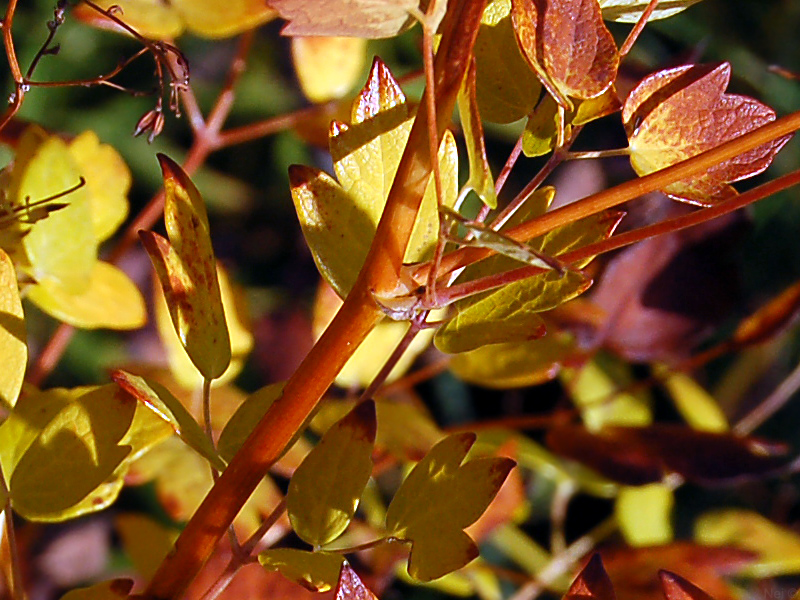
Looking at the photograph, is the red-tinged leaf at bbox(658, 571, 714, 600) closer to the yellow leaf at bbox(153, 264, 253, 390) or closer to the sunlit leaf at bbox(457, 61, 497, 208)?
the sunlit leaf at bbox(457, 61, 497, 208)

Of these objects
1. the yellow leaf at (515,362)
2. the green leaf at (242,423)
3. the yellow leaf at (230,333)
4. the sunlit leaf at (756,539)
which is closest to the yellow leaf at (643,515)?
the sunlit leaf at (756,539)

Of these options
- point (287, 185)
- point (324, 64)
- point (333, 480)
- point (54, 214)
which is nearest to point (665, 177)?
point (333, 480)

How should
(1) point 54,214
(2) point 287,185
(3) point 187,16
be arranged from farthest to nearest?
(2) point 287,185, (3) point 187,16, (1) point 54,214

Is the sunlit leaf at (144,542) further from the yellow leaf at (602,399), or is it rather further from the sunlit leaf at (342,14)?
the sunlit leaf at (342,14)

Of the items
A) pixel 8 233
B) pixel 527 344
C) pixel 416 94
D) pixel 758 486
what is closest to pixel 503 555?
pixel 758 486

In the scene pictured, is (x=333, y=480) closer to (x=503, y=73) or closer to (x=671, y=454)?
(x=503, y=73)

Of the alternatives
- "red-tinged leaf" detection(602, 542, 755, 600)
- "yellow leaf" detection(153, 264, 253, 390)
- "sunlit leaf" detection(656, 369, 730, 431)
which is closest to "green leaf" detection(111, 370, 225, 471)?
"yellow leaf" detection(153, 264, 253, 390)

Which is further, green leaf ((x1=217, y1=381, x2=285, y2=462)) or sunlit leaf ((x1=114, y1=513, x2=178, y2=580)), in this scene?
sunlit leaf ((x1=114, y1=513, x2=178, y2=580))
